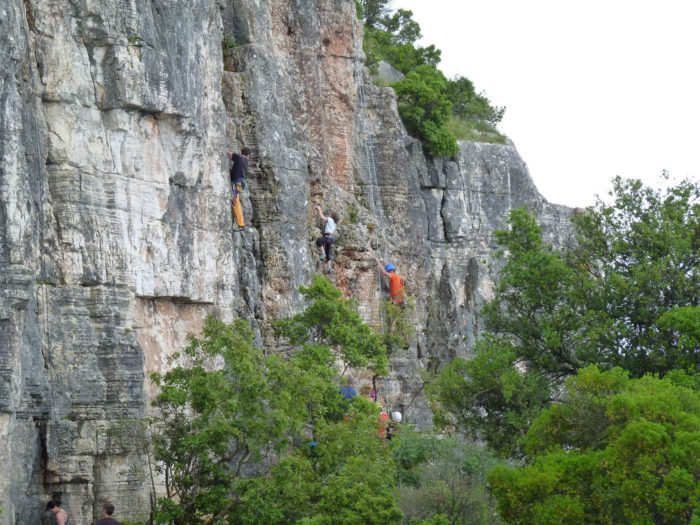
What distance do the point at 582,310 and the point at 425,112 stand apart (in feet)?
60.7

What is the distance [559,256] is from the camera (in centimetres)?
2997

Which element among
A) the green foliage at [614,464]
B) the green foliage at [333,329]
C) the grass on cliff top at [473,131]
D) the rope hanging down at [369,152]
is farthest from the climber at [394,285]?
the green foliage at [614,464]

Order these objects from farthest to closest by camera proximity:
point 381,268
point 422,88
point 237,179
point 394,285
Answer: point 422,88, point 381,268, point 394,285, point 237,179

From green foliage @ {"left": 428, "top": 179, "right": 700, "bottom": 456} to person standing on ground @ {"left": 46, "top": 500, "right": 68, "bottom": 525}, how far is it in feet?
32.6

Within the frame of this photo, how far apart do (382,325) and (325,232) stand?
4079 millimetres

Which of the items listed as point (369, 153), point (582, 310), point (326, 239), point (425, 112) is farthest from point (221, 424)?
point (425, 112)

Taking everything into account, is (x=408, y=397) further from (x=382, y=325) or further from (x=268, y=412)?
(x=268, y=412)

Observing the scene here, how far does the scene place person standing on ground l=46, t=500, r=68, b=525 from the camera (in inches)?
923

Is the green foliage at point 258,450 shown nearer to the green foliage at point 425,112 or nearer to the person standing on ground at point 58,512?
the person standing on ground at point 58,512

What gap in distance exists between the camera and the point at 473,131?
1957 inches

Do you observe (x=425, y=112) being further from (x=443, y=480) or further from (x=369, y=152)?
(x=443, y=480)

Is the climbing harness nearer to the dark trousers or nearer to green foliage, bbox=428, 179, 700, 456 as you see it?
the dark trousers

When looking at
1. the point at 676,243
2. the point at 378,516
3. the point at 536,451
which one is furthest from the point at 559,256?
the point at 378,516

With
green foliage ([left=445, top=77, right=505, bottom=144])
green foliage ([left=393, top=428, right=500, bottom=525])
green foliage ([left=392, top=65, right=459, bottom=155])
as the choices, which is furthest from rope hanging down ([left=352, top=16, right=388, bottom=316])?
green foliage ([left=393, top=428, right=500, bottom=525])
